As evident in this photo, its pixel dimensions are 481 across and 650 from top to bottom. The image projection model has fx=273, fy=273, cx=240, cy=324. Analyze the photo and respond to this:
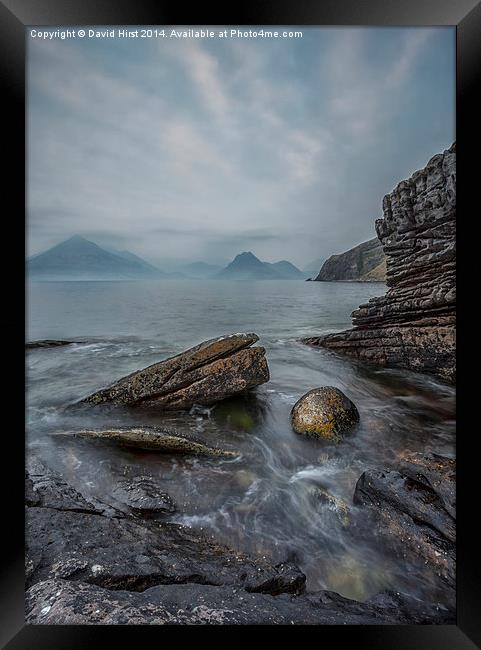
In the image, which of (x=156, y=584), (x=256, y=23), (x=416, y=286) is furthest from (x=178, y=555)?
(x=416, y=286)

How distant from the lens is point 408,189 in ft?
11.7

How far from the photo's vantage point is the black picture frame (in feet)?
7.07

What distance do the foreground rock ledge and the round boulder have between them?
84cm

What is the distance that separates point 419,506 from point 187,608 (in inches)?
86.2

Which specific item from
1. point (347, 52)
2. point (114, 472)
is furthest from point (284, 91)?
point (114, 472)

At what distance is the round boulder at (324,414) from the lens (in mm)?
3531

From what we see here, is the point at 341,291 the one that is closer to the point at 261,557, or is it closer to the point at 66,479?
the point at 261,557

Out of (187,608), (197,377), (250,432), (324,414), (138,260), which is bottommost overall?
(187,608)

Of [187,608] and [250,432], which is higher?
[250,432]

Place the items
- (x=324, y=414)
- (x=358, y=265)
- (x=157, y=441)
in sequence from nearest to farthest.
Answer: (x=157, y=441) < (x=324, y=414) < (x=358, y=265)

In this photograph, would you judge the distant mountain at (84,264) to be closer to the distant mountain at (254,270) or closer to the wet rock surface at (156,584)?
the distant mountain at (254,270)

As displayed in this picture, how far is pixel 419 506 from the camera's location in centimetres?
258

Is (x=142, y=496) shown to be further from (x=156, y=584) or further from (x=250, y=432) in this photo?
(x=250, y=432)
